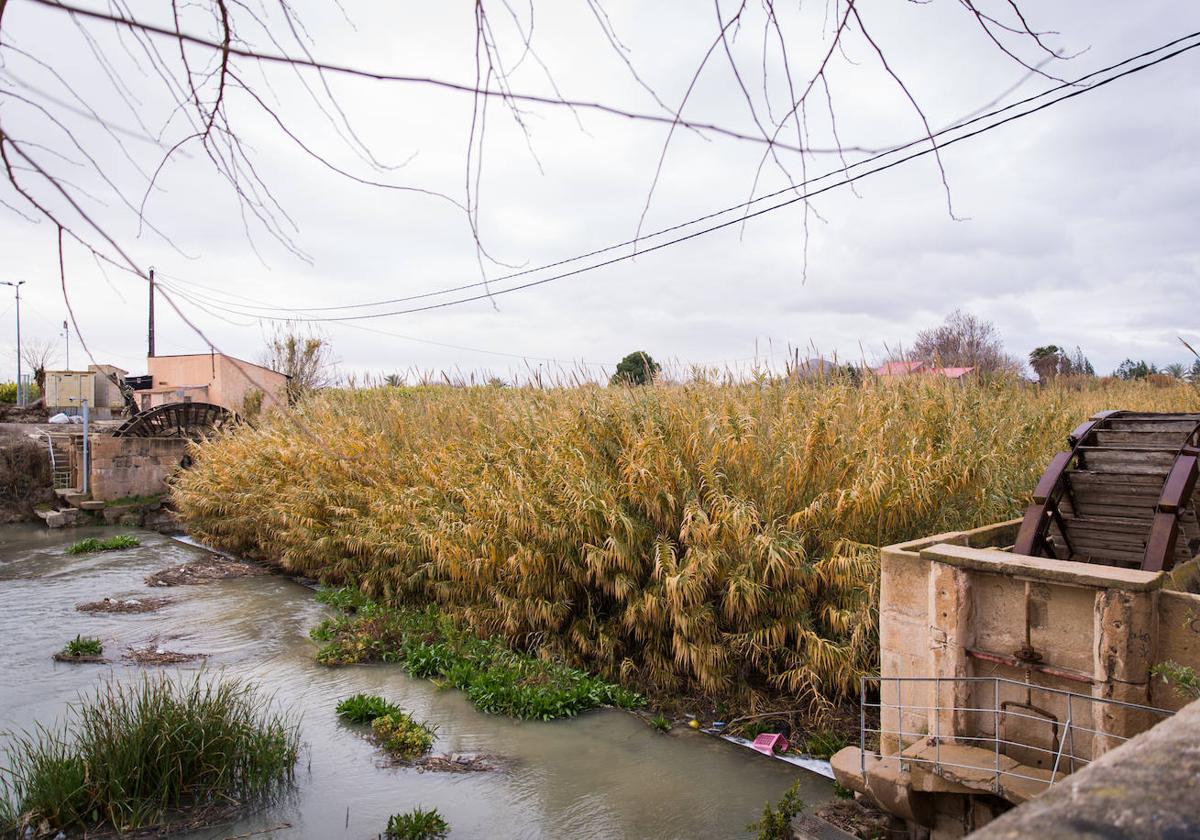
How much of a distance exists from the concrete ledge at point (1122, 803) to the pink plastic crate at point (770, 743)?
6.51 metres

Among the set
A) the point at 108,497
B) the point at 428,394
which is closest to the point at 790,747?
the point at 428,394

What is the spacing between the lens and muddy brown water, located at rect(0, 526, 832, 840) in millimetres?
5859

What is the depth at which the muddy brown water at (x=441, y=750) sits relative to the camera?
5859 mm

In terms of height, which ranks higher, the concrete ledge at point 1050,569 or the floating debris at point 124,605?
the concrete ledge at point 1050,569

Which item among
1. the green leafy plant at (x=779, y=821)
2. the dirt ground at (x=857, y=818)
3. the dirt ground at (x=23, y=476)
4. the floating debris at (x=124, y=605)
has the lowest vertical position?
the floating debris at (x=124, y=605)

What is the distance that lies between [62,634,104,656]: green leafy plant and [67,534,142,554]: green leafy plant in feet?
30.7

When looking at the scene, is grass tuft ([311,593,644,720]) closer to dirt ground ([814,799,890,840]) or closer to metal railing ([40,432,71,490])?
dirt ground ([814,799,890,840])

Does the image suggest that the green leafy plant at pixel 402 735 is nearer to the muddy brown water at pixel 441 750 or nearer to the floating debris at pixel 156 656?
the muddy brown water at pixel 441 750

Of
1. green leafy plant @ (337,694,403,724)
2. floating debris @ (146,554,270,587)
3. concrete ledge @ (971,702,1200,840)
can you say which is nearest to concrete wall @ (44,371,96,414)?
floating debris @ (146,554,270,587)

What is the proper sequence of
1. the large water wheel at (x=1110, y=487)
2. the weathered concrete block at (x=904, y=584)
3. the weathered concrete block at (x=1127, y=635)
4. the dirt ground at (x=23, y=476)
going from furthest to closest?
the dirt ground at (x=23, y=476) < the large water wheel at (x=1110, y=487) < the weathered concrete block at (x=904, y=584) < the weathered concrete block at (x=1127, y=635)

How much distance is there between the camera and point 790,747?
698 centimetres

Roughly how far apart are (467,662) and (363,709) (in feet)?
4.91

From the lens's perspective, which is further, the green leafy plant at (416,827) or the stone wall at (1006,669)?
the green leafy plant at (416,827)

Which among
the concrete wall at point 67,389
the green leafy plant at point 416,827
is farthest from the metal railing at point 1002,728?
the concrete wall at point 67,389
